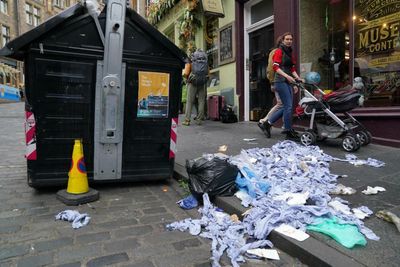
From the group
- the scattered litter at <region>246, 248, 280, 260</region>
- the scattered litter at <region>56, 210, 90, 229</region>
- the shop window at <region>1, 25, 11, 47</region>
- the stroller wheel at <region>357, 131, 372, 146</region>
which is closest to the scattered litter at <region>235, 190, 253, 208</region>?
the scattered litter at <region>246, 248, 280, 260</region>

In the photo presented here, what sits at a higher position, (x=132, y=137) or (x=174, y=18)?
(x=174, y=18)

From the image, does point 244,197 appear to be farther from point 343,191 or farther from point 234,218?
point 343,191

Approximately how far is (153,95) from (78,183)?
4.62 feet

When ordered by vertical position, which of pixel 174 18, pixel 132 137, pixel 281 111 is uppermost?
pixel 174 18

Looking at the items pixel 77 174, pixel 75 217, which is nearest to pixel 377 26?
pixel 77 174

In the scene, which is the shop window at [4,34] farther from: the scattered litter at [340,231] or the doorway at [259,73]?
the scattered litter at [340,231]

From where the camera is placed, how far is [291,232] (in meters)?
2.69

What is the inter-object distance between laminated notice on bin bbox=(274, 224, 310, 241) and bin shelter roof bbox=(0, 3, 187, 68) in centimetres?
259

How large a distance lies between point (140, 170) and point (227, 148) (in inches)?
78.2

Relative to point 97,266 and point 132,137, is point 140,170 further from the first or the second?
point 97,266

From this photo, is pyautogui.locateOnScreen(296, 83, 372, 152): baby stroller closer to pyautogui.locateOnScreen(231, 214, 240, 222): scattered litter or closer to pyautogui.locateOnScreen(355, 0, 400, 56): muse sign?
pyautogui.locateOnScreen(355, 0, 400, 56): muse sign

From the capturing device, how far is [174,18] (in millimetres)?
15039

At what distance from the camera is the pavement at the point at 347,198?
2.29 metres

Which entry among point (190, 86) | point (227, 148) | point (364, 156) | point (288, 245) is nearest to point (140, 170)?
point (227, 148)
